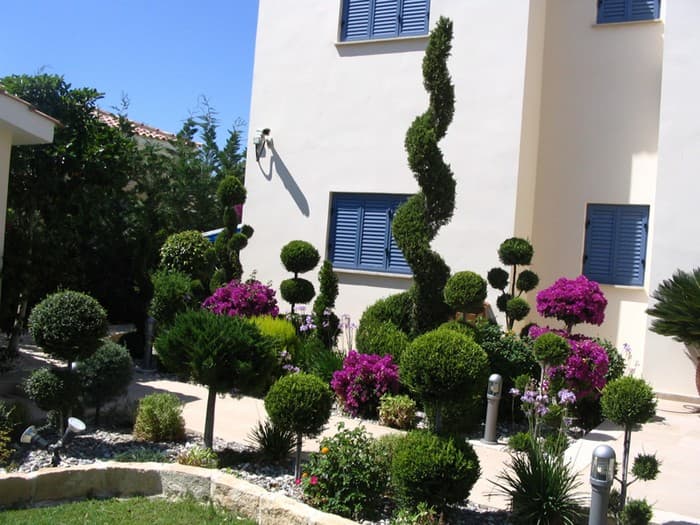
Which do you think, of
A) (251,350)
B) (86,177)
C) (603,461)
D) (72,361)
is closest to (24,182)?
(86,177)

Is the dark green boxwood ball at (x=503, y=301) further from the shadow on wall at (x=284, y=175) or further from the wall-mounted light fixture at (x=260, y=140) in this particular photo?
the wall-mounted light fixture at (x=260, y=140)

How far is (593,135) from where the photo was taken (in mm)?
12055

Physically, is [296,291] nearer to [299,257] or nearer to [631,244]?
[299,257]

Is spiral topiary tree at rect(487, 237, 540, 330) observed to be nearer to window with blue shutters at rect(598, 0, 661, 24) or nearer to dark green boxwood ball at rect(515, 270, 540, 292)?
dark green boxwood ball at rect(515, 270, 540, 292)

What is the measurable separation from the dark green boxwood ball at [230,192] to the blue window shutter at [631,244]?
269 inches

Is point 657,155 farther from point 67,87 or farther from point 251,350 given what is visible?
point 67,87

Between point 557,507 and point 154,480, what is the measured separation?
3584 millimetres

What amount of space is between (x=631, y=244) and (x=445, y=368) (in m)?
7.59

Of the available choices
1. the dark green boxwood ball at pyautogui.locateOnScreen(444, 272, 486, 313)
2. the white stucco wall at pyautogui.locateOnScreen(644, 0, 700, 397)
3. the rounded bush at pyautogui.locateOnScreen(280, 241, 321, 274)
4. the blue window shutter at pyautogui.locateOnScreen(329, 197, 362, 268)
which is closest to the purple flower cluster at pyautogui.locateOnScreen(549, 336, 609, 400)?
the dark green boxwood ball at pyautogui.locateOnScreen(444, 272, 486, 313)

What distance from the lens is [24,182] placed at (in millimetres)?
12023

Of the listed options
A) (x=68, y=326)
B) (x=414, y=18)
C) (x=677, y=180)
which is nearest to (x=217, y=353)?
(x=68, y=326)

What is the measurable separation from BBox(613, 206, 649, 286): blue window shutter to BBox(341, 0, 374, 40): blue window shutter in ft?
19.2

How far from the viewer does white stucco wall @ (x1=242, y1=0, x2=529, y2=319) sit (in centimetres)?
1165

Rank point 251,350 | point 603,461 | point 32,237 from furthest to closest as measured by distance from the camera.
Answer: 1. point 32,237
2. point 251,350
3. point 603,461
